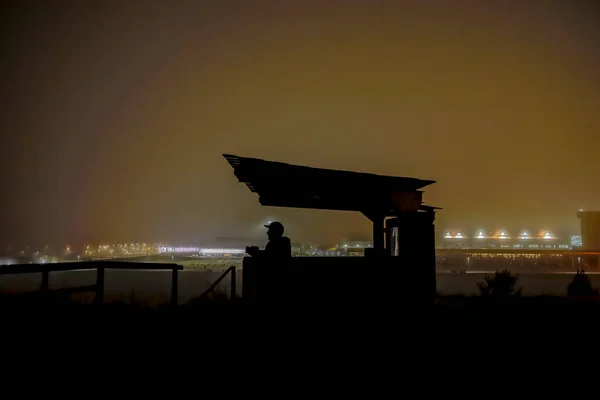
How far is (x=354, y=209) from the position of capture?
12.1 meters

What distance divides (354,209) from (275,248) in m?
4.15

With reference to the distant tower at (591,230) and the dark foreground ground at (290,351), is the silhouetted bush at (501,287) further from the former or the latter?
the distant tower at (591,230)

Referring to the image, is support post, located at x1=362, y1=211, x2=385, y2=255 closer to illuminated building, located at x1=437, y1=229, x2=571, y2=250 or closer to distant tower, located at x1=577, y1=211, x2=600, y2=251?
distant tower, located at x1=577, y1=211, x2=600, y2=251

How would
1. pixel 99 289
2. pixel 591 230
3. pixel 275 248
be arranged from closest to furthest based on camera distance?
pixel 275 248, pixel 99 289, pixel 591 230

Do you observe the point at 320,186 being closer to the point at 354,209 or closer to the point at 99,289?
the point at 354,209

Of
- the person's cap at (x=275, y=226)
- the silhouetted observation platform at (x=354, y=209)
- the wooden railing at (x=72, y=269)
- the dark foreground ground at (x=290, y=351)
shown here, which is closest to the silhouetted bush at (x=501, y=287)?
the silhouetted observation platform at (x=354, y=209)

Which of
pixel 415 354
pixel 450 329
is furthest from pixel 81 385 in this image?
pixel 450 329

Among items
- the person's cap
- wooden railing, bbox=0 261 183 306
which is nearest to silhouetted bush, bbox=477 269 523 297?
the person's cap

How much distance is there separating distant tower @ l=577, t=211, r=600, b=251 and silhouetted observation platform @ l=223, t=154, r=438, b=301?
70.4m

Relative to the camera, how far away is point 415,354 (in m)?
6.64

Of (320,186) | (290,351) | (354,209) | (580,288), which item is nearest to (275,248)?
(290,351)

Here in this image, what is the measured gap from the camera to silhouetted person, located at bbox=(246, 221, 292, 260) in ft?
27.5

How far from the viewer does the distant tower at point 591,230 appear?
67.6 m

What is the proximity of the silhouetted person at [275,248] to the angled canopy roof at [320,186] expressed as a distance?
118 centimetres
